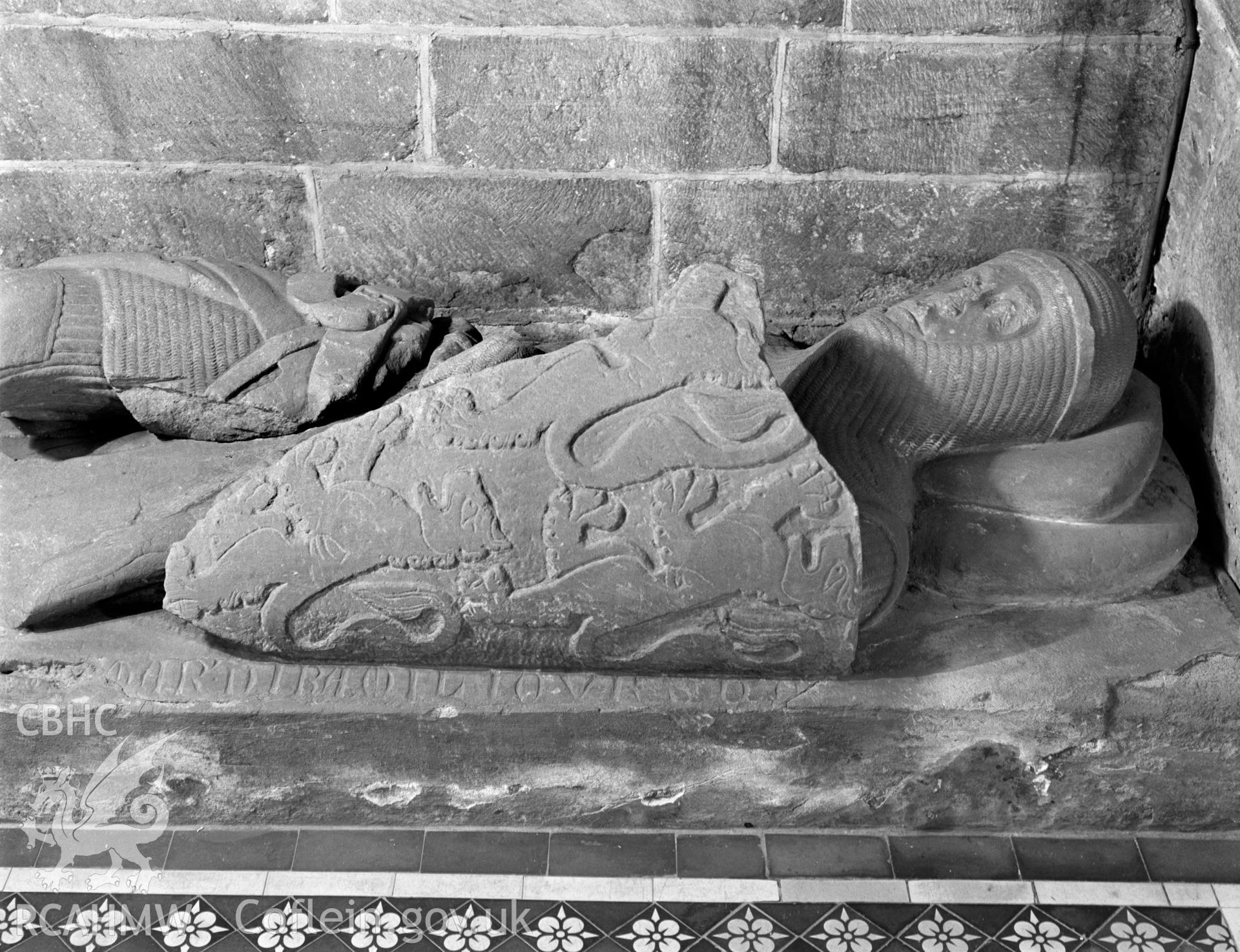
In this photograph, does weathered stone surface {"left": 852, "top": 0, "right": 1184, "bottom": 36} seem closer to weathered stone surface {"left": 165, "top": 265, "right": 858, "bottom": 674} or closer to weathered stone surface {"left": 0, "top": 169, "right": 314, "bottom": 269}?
weathered stone surface {"left": 165, "top": 265, "right": 858, "bottom": 674}

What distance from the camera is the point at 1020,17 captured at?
9.49 ft

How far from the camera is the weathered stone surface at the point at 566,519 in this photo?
87.0 inches

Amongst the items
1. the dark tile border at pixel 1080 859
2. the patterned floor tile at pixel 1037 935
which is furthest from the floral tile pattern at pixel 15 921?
the dark tile border at pixel 1080 859

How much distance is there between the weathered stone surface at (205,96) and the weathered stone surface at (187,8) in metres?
0.04

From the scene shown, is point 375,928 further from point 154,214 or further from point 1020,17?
point 1020,17

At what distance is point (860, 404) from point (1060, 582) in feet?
1.91

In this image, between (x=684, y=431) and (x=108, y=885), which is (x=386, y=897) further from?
(x=684, y=431)

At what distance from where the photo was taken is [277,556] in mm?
2254

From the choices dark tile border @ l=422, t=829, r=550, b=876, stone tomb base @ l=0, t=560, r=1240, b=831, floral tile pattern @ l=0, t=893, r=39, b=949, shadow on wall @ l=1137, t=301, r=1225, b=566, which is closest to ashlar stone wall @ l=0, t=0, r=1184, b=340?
shadow on wall @ l=1137, t=301, r=1225, b=566

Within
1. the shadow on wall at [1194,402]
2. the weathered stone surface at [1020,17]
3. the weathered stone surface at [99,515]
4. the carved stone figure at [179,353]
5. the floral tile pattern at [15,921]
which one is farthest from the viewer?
the weathered stone surface at [1020,17]

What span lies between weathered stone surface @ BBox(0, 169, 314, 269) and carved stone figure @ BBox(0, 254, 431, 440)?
19.5 inches

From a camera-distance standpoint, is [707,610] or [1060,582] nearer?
[707,610]

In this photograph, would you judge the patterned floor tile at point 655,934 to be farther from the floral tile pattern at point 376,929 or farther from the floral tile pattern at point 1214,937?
the floral tile pattern at point 1214,937

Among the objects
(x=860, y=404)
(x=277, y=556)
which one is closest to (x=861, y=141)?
(x=860, y=404)
